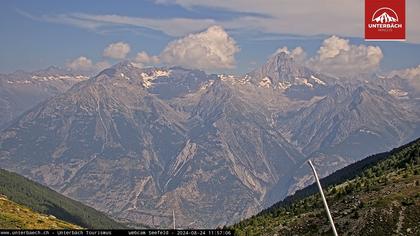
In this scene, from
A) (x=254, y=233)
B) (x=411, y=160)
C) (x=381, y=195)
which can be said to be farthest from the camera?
(x=411, y=160)

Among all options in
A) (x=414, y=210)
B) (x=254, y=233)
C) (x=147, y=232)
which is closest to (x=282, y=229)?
(x=254, y=233)

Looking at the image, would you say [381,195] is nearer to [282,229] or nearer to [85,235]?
[282,229]

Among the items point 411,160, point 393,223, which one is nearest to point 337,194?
point 393,223

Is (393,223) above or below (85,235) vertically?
below

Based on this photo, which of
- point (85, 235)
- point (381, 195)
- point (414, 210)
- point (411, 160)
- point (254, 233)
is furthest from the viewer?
point (411, 160)

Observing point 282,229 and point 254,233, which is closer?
point 282,229

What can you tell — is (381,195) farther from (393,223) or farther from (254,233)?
(254,233)

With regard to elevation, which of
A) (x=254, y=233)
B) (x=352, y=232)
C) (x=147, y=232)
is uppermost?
(x=147, y=232)

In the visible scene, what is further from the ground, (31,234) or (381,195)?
(31,234)

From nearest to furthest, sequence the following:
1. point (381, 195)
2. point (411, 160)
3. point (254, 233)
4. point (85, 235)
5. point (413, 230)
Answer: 1. point (85, 235)
2. point (413, 230)
3. point (381, 195)
4. point (254, 233)
5. point (411, 160)
